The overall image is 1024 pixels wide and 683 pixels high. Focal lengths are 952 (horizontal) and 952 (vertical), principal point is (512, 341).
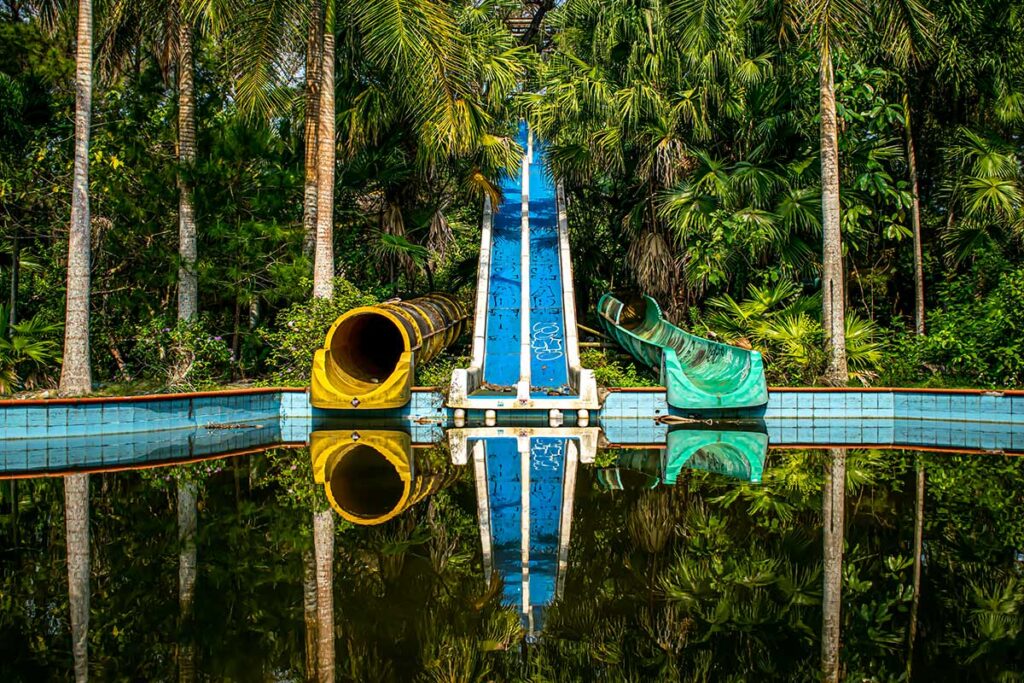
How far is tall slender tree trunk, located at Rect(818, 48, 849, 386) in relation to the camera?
15.2m

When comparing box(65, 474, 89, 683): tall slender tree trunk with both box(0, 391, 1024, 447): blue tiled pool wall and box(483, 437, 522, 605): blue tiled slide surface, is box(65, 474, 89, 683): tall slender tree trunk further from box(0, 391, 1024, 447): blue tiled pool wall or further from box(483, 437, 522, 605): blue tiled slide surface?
box(0, 391, 1024, 447): blue tiled pool wall

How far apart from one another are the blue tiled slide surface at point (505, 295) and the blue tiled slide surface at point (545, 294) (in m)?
0.29

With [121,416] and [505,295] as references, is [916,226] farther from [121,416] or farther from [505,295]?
[121,416]

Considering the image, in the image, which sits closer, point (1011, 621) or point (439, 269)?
point (1011, 621)

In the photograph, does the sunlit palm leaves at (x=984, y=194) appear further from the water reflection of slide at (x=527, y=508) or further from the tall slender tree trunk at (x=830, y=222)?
the water reflection of slide at (x=527, y=508)

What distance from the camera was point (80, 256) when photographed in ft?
43.8

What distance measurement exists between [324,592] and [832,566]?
10.4ft

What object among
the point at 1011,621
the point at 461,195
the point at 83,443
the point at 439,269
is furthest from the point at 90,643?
the point at 439,269

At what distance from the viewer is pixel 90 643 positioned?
473cm

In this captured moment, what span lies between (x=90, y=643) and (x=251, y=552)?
184 cm

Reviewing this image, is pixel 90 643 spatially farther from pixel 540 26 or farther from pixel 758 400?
pixel 540 26

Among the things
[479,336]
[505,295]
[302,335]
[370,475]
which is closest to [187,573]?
[370,475]

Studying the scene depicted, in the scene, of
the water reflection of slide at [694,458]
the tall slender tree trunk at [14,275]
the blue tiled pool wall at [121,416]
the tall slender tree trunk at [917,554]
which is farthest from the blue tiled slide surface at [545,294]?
the tall slender tree trunk at [14,275]

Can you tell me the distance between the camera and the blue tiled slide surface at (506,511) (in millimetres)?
6180
